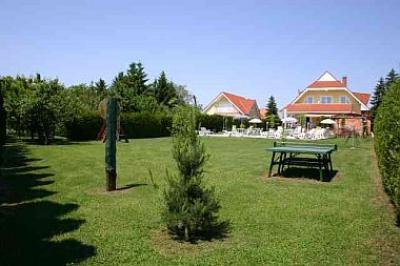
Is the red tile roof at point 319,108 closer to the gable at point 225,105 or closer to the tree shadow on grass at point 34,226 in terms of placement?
the gable at point 225,105

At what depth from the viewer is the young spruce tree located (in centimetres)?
581

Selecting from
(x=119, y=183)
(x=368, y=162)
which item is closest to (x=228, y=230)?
(x=119, y=183)

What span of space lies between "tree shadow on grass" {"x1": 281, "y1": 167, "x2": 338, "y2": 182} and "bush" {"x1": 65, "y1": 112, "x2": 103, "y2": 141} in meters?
18.7

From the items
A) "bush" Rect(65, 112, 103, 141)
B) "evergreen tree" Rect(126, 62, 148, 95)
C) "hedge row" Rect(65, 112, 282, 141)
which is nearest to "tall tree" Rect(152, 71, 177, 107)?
"evergreen tree" Rect(126, 62, 148, 95)

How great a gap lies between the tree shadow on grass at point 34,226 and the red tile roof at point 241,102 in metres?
54.6

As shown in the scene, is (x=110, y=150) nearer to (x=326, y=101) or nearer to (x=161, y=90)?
(x=326, y=101)

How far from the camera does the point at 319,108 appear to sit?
50938 millimetres

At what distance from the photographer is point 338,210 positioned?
25.1 ft

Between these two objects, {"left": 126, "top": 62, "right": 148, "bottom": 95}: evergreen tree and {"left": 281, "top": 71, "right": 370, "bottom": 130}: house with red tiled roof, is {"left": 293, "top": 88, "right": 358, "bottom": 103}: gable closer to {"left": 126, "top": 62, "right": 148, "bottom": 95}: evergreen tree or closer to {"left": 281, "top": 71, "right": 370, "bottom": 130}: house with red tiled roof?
{"left": 281, "top": 71, "right": 370, "bottom": 130}: house with red tiled roof

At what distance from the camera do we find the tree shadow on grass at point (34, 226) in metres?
5.15

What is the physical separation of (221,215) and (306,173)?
5777 mm

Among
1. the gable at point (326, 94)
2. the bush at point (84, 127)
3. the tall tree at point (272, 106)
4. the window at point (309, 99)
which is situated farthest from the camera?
the tall tree at point (272, 106)

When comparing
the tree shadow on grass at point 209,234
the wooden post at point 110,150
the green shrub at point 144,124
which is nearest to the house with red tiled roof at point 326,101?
the green shrub at point 144,124

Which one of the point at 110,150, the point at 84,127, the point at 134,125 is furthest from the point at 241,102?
the point at 110,150
